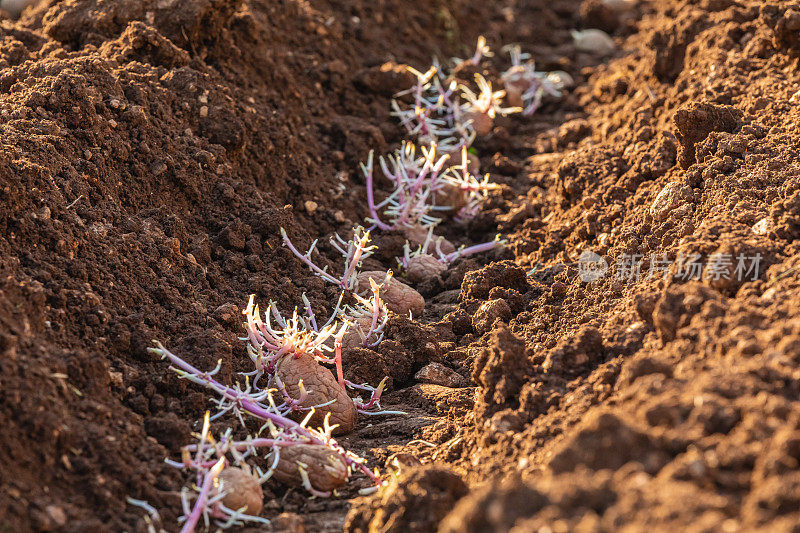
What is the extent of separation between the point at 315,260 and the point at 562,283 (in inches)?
45.8

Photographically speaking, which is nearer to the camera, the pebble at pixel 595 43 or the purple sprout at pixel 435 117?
the purple sprout at pixel 435 117

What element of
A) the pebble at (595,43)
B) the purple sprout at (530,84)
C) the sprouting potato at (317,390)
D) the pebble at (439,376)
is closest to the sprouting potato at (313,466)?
the sprouting potato at (317,390)

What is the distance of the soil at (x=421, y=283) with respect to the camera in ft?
6.95

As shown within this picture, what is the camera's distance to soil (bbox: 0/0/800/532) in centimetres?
212

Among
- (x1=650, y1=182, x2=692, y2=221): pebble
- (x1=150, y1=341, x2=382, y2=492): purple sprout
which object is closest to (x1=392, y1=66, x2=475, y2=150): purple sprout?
(x1=650, y1=182, x2=692, y2=221): pebble

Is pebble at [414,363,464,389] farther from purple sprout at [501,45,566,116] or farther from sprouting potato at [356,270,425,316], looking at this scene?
purple sprout at [501,45,566,116]

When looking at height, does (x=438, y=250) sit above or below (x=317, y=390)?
above

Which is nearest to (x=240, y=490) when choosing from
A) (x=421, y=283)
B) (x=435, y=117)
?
(x=421, y=283)

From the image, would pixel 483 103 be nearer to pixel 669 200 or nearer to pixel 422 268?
pixel 422 268

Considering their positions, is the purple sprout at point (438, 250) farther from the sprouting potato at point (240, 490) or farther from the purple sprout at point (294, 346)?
the sprouting potato at point (240, 490)

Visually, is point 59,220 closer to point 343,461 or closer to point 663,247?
point 343,461

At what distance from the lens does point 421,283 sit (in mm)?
4137

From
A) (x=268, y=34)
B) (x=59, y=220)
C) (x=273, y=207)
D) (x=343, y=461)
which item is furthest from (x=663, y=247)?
(x=268, y=34)

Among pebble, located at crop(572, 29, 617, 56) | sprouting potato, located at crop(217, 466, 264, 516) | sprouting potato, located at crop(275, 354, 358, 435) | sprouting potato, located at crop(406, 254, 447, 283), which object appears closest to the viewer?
sprouting potato, located at crop(217, 466, 264, 516)
